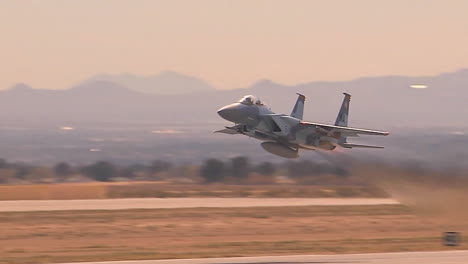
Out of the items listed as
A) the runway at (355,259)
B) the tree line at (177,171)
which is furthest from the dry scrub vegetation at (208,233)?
the tree line at (177,171)

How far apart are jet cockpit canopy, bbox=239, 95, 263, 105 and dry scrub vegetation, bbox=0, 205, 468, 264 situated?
6191 millimetres

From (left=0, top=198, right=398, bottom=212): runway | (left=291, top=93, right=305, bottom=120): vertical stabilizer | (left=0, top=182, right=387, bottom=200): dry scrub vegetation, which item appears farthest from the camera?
(left=0, top=182, right=387, bottom=200): dry scrub vegetation

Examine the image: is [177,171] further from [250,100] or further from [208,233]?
[250,100]

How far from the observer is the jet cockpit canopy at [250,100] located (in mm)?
36969

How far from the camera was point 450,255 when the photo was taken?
32.9 m

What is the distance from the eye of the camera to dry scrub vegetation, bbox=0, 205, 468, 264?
35.6 meters

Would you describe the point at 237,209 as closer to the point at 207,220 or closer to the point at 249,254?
the point at 207,220

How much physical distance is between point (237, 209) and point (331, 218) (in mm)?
7544

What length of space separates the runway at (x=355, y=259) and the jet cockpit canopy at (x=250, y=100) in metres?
7.15

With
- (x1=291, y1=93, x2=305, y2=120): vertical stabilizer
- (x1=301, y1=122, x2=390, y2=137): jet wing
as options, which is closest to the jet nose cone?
(x1=301, y1=122, x2=390, y2=137): jet wing

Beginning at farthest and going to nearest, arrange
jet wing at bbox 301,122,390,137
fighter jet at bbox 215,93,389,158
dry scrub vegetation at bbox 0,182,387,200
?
dry scrub vegetation at bbox 0,182,387,200 → jet wing at bbox 301,122,390,137 → fighter jet at bbox 215,93,389,158

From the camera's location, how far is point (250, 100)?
3712 centimetres

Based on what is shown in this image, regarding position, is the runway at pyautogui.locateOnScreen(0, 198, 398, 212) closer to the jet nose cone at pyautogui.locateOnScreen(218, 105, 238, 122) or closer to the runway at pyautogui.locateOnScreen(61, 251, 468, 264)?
the jet nose cone at pyautogui.locateOnScreen(218, 105, 238, 122)

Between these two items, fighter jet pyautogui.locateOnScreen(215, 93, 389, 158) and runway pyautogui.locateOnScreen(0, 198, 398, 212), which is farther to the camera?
runway pyautogui.locateOnScreen(0, 198, 398, 212)
